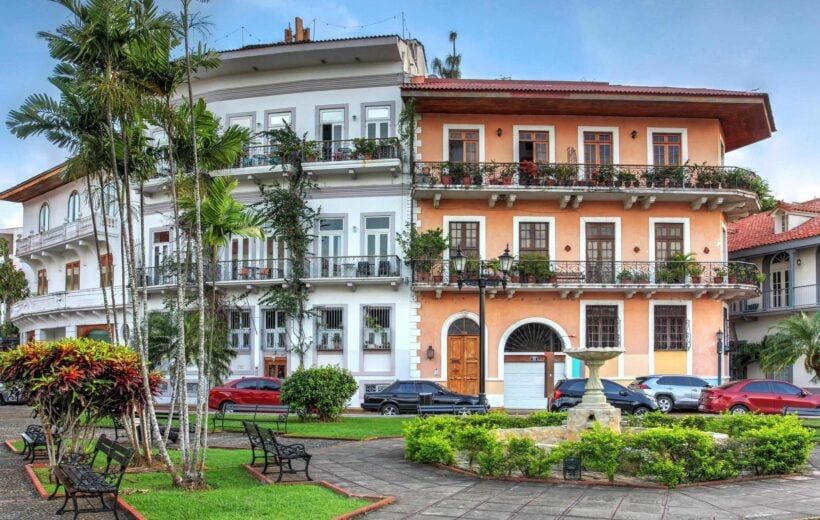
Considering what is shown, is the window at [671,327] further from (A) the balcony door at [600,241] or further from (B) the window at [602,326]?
(A) the balcony door at [600,241]

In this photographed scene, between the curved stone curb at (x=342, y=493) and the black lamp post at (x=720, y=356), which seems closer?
the curved stone curb at (x=342, y=493)

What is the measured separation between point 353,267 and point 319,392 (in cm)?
913

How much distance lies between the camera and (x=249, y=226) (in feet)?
43.1

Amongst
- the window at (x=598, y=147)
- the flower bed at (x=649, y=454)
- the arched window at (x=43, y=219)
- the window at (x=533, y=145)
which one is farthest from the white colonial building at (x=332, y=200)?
the flower bed at (x=649, y=454)

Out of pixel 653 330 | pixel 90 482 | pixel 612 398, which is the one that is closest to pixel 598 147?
pixel 653 330

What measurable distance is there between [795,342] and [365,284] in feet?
48.8

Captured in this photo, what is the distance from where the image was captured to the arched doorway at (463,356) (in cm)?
3108

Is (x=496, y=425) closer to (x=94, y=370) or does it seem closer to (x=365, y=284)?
(x=94, y=370)

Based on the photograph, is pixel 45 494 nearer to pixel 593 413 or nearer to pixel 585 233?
pixel 593 413

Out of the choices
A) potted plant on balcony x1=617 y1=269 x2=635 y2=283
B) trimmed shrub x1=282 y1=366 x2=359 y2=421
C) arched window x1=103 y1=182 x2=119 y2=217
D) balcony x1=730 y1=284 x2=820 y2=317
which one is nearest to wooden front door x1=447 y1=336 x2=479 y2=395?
potted plant on balcony x1=617 y1=269 x2=635 y2=283

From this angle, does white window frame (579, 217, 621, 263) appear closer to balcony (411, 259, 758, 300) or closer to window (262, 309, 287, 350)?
balcony (411, 259, 758, 300)

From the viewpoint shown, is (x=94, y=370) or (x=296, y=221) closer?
(x=94, y=370)

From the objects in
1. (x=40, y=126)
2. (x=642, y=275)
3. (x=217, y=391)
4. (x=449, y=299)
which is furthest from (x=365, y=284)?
(x=40, y=126)

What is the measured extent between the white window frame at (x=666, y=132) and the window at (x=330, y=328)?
13.3m
